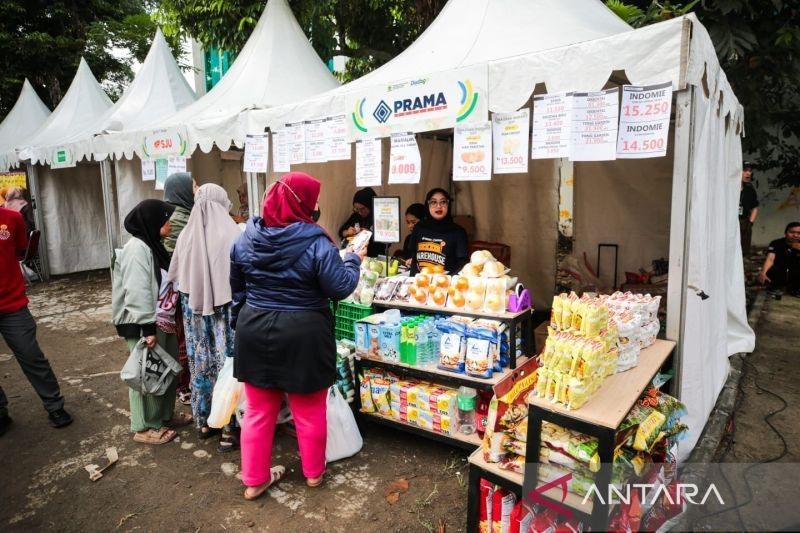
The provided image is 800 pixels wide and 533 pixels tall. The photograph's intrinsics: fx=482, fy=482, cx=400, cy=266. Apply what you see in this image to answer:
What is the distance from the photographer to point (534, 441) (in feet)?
7.18

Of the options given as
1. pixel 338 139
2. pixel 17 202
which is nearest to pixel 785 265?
pixel 338 139

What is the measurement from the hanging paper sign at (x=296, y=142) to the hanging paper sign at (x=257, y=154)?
308mm

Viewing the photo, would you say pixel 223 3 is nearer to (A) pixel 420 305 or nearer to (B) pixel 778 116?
(A) pixel 420 305

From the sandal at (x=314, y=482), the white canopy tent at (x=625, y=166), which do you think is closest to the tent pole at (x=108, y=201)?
the white canopy tent at (x=625, y=166)

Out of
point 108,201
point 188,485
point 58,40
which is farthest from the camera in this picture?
point 58,40

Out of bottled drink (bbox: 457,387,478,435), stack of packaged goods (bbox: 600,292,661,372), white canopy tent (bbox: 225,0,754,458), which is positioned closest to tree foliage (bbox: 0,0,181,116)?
white canopy tent (bbox: 225,0,754,458)

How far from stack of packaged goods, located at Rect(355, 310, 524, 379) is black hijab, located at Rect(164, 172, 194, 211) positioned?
5.54 ft

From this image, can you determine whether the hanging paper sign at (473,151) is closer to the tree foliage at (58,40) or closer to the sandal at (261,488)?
the sandal at (261,488)

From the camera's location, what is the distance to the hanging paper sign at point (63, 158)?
26.3 ft

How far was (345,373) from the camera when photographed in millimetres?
3721

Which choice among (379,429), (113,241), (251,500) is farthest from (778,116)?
(113,241)

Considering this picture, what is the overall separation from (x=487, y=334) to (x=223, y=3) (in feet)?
26.8

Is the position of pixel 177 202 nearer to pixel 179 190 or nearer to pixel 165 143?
pixel 179 190

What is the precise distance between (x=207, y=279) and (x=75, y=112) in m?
9.95
